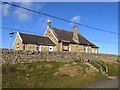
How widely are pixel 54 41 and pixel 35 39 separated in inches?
185

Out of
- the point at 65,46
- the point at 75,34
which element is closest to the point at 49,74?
the point at 65,46

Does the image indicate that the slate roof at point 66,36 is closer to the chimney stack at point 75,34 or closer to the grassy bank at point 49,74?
the chimney stack at point 75,34

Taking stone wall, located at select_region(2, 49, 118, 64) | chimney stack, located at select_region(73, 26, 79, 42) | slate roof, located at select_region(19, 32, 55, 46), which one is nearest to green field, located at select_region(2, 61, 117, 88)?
stone wall, located at select_region(2, 49, 118, 64)

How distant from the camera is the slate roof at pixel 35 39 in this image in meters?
41.0

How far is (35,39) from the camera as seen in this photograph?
43281 millimetres

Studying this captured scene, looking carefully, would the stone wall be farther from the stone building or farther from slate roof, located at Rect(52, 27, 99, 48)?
slate roof, located at Rect(52, 27, 99, 48)

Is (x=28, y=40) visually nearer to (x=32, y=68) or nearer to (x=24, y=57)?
(x=24, y=57)

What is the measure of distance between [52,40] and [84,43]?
8.70m

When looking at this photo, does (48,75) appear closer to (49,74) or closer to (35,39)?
(49,74)

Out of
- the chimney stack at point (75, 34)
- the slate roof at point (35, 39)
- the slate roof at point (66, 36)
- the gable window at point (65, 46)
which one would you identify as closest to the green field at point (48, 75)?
the slate roof at point (35, 39)

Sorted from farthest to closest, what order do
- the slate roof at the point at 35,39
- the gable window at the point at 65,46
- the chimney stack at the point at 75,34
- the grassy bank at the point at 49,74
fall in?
the chimney stack at the point at 75,34, the gable window at the point at 65,46, the slate roof at the point at 35,39, the grassy bank at the point at 49,74

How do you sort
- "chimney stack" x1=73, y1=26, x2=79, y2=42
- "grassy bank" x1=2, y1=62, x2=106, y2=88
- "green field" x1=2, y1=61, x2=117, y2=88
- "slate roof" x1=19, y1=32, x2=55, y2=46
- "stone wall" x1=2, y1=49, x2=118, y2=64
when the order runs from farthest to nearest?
"chimney stack" x1=73, y1=26, x2=79, y2=42
"slate roof" x1=19, y1=32, x2=55, y2=46
"stone wall" x1=2, y1=49, x2=118, y2=64
"grassy bank" x1=2, y1=62, x2=106, y2=88
"green field" x1=2, y1=61, x2=117, y2=88

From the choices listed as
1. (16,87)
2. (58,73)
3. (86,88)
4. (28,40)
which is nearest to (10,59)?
(58,73)

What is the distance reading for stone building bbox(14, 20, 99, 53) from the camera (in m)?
41.1
